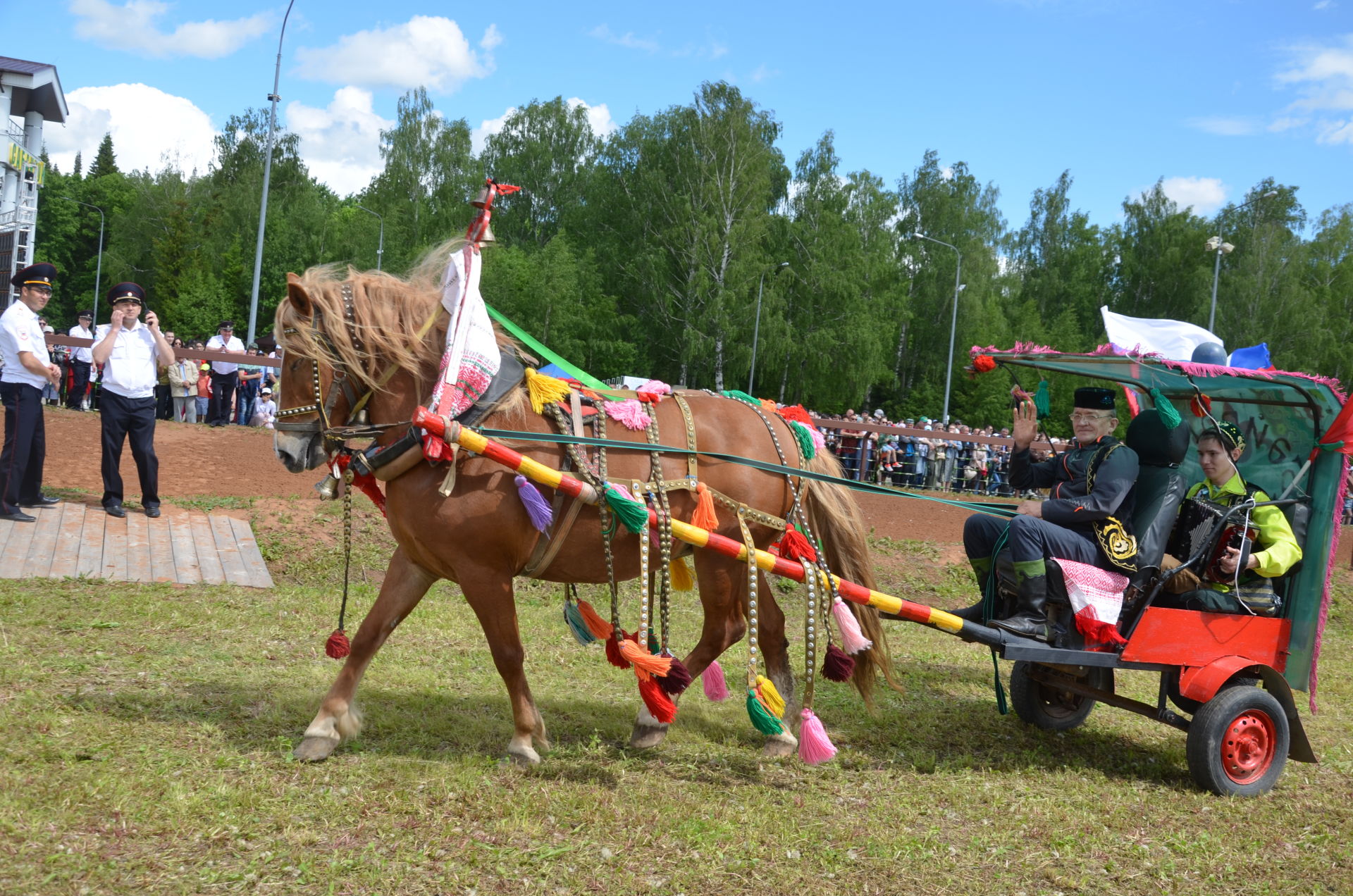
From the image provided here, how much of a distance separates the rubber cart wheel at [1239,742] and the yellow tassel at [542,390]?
3.46 meters

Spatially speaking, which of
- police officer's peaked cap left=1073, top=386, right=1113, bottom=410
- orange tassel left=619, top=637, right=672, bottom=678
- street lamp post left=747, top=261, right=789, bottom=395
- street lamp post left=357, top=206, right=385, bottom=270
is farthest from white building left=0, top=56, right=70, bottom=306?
police officer's peaked cap left=1073, top=386, right=1113, bottom=410

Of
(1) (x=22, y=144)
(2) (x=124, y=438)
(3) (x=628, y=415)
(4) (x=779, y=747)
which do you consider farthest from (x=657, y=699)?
(1) (x=22, y=144)

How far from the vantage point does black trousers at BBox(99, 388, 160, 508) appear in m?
8.16

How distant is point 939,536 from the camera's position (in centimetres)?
1277

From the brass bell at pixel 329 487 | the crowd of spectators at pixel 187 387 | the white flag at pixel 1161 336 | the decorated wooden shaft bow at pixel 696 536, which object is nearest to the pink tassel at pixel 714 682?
the decorated wooden shaft bow at pixel 696 536

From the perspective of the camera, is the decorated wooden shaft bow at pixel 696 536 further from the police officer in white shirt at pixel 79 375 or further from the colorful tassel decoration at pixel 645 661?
the police officer in white shirt at pixel 79 375

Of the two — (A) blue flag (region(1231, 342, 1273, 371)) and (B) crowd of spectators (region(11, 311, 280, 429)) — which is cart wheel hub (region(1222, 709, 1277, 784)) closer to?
(A) blue flag (region(1231, 342, 1273, 371))

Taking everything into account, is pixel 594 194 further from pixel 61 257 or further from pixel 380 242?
pixel 61 257

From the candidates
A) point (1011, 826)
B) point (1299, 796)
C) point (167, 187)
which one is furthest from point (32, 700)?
point (167, 187)

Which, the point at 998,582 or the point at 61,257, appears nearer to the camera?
the point at 998,582

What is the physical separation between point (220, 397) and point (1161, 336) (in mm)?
13193

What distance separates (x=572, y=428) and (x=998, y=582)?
240cm

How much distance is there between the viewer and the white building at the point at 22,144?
1626 inches

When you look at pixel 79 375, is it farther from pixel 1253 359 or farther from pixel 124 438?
pixel 1253 359
